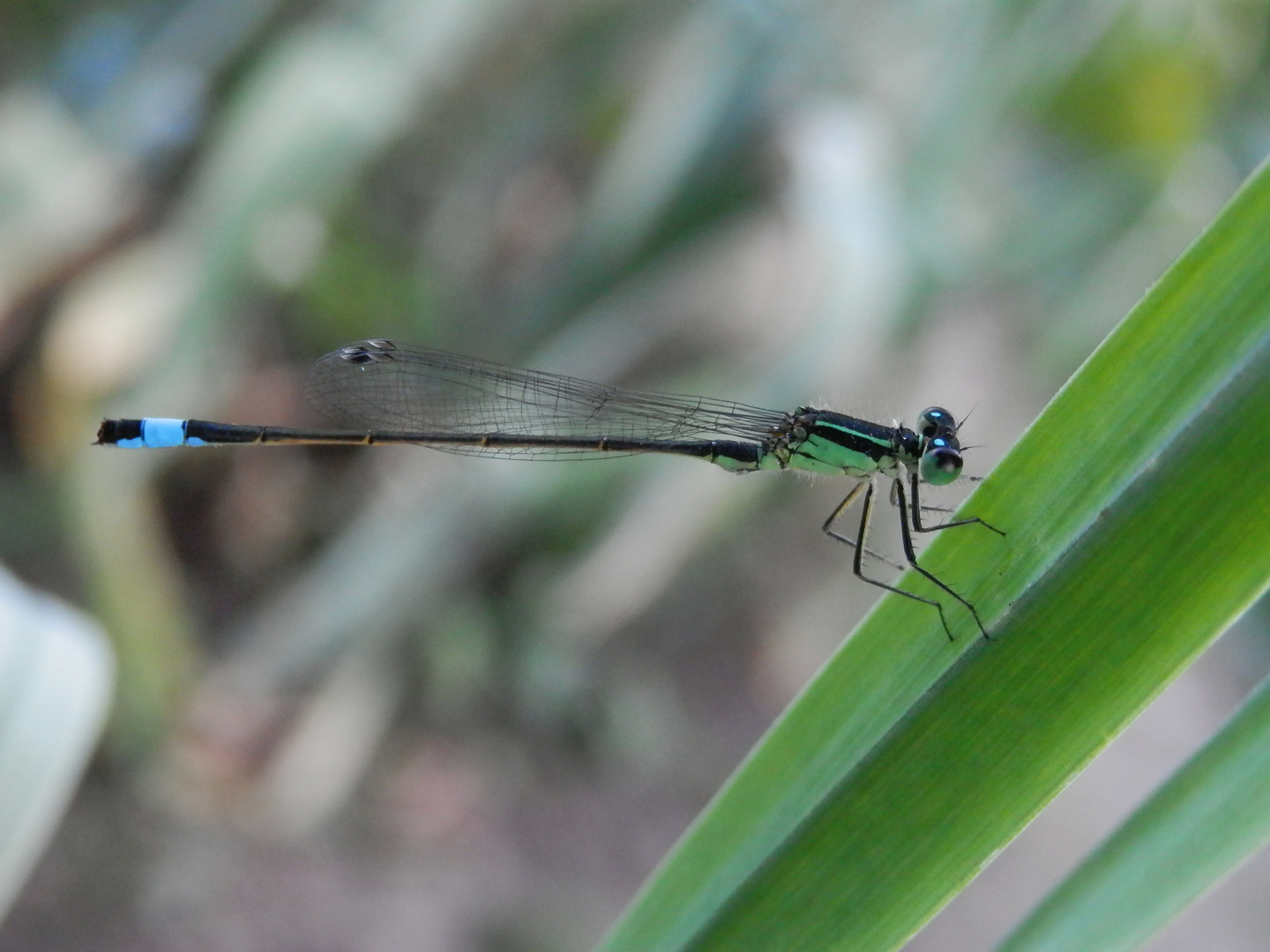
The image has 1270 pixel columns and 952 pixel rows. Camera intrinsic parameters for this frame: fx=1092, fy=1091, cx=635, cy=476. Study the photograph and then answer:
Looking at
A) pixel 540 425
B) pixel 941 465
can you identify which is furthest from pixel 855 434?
pixel 540 425

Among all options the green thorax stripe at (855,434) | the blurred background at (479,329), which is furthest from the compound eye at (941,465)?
the blurred background at (479,329)

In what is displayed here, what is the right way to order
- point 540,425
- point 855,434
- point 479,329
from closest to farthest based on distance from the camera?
1. point 855,434
2. point 540,425
3. point 479,329

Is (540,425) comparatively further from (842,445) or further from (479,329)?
(479,329)

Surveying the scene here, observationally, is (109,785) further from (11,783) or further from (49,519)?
(11,783)

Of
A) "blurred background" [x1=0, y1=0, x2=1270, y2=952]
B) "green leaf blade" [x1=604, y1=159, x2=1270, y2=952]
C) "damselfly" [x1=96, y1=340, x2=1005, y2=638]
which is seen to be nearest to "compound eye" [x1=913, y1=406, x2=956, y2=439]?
"damselfly" [x1=96, y1=340, x2=1005, y2=638]

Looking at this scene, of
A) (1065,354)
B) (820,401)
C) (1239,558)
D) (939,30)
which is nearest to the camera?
(1239,558)

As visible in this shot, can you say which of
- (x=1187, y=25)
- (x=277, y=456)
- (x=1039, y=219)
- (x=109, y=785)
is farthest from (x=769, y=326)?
(x=109, y=785)

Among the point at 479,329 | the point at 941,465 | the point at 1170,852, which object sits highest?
the point at 941,465
